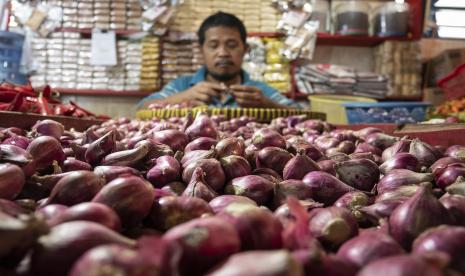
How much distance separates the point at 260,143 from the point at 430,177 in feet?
1.20

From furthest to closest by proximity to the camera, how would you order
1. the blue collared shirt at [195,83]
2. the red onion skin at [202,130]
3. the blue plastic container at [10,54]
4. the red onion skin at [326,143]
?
the blue plastic container at [10,54], the blue collared shirt at [195,83], the red onion skin at [326,143], the red onion skin at [202,130]

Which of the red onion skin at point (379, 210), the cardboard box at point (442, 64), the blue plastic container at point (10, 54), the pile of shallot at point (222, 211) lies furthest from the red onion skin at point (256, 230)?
the cardboard box at point (442, 64)

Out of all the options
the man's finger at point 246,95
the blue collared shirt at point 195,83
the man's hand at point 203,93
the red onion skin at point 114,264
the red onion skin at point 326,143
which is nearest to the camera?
the red onion skin at point 114,264

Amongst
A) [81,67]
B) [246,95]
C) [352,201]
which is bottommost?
[352,201]

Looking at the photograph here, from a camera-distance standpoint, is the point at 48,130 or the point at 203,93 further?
the point at 203,93

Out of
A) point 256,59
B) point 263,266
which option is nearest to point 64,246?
point 263,266

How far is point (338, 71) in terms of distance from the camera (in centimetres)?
375

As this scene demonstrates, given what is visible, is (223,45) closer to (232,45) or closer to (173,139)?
(232,45)

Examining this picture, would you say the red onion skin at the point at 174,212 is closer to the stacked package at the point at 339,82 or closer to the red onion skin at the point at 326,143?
the red onion skin at the point at 326,143

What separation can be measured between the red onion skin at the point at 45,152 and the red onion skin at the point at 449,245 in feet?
1.91

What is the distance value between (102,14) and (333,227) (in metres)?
3.67

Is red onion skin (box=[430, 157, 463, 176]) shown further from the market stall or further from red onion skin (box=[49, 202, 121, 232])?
red onion skin (box=[49, 202, 121, 232])

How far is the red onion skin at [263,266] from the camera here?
296 mm

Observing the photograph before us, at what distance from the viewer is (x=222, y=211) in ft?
1.48
